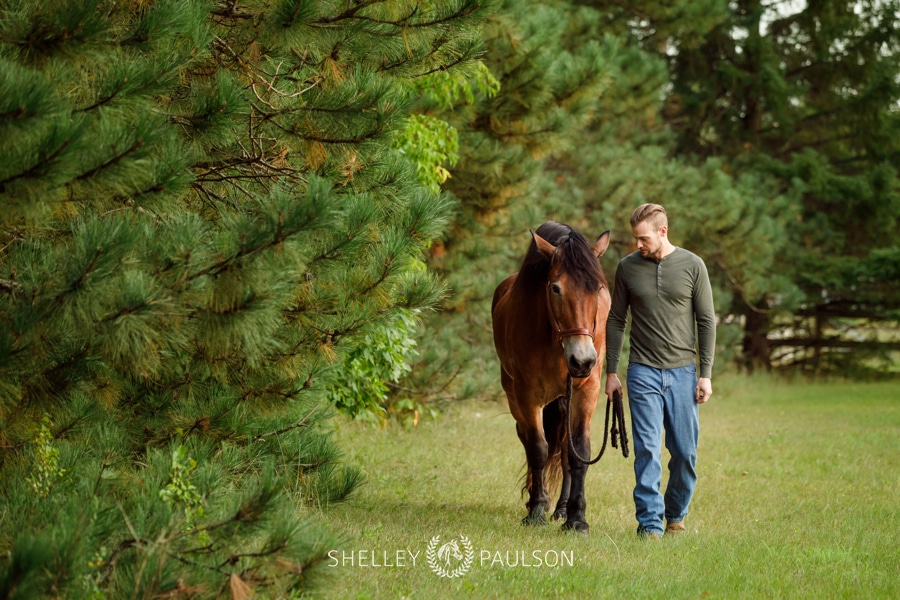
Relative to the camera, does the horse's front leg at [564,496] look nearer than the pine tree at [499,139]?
Yes

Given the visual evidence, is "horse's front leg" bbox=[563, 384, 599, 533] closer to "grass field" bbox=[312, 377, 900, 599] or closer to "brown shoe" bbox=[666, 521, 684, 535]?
"grass field" bbox=[312, 377, 900, 599]

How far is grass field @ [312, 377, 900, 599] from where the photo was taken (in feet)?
14.2

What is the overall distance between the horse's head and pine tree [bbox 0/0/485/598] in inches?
32.9

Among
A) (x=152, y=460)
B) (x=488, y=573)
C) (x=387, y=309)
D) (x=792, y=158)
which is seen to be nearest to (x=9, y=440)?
(x=152, y=460)

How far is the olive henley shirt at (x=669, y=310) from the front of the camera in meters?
5.49

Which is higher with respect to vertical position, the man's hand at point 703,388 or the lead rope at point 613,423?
the man's hand at point 703,388

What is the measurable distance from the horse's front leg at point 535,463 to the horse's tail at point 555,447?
0.12 m

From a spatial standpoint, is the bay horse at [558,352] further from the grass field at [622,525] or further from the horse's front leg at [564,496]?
the grass field at [622,525]

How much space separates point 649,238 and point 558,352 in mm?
992

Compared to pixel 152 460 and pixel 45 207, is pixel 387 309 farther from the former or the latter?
pixel 45 207

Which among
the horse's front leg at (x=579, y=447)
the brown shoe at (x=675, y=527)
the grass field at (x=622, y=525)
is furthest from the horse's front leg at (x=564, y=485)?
the brown shoe at (x=675, y=527)

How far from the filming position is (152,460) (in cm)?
385

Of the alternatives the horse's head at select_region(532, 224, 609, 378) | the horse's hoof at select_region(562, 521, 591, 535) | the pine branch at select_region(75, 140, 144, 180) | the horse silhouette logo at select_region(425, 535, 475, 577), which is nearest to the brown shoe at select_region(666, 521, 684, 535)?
the horse's hoof at select_region(562, 521, 591, 535)

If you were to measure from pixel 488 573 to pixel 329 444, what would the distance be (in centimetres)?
155
